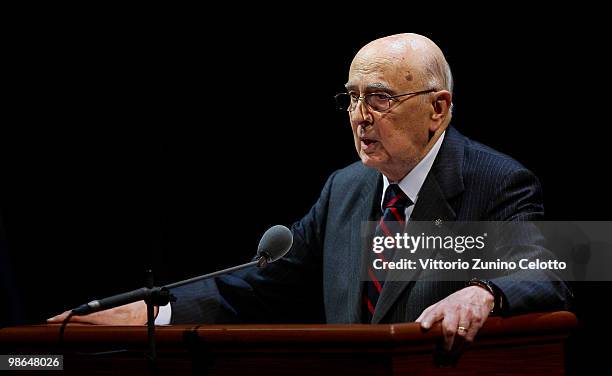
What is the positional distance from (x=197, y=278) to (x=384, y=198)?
991 millimetres

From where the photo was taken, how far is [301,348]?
1.86 meters

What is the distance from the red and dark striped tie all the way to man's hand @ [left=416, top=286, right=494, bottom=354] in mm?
623

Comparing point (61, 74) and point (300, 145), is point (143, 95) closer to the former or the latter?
point (61, 74)

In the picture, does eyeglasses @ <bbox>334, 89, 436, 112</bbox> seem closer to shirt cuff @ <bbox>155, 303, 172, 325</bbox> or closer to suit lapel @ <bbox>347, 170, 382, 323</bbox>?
suit lapel @ <bbox>347, 170, 382, 323</bbox>

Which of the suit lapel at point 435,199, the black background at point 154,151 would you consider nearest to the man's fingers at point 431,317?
the suit lapel at point 435,199

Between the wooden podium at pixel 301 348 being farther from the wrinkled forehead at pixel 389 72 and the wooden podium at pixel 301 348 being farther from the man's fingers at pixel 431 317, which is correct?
the wrinkled forehead at pixel 389 72

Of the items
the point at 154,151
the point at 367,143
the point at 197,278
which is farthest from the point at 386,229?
the point at 154,151

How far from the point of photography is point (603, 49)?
2992 millimetres

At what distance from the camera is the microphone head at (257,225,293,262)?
6.73ft

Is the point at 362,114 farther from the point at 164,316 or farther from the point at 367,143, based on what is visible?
the point at 164,316

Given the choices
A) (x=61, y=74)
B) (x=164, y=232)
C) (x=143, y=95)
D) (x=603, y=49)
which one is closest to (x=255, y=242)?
(x=164, y=232)

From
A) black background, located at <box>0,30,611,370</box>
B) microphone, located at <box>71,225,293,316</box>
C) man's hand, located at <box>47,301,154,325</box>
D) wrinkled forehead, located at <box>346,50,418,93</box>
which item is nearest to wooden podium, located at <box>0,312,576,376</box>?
microphone, located at <box>71,225,293,316</box>

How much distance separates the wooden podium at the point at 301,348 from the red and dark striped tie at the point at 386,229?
0.61 metres

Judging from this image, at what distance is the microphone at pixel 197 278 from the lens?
177cm
